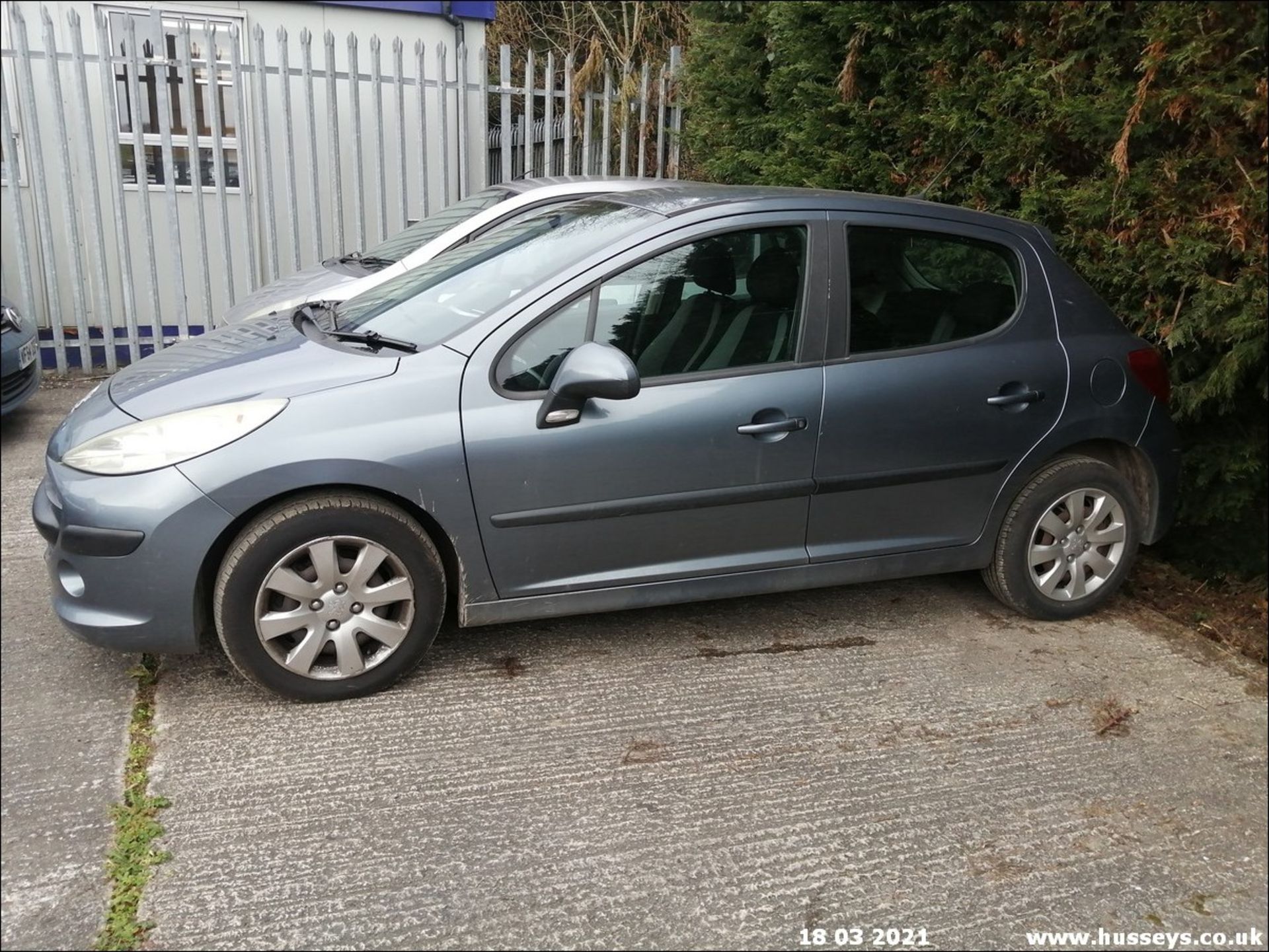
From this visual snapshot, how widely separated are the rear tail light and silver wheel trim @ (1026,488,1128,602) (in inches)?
18.2

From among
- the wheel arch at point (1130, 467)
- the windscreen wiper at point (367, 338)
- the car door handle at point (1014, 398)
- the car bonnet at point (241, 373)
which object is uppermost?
the windscreen wiper at point (367, 338)

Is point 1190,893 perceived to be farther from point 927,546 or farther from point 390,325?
point 390,325

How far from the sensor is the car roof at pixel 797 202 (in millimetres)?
3863

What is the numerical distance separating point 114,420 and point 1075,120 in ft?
13.1

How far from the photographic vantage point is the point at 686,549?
3.73 m

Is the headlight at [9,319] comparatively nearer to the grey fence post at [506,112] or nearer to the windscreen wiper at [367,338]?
the windscreen wiper at [367,338]

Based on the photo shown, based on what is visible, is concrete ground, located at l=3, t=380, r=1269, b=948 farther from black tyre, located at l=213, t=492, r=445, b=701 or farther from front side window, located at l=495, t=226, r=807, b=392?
front side window, located at l=495, t=226, r=807, b=392

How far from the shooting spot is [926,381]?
392 cm

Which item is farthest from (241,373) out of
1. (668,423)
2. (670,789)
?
(670,789)

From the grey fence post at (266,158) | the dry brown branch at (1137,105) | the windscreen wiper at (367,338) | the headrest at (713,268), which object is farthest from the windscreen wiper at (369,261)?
the dry brown branch at (1137,105)

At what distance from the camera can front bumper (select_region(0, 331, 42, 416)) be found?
20.5 feet

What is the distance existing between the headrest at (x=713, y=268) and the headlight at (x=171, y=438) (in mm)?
1427

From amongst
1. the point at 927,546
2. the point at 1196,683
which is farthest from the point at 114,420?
the point at 1196,683

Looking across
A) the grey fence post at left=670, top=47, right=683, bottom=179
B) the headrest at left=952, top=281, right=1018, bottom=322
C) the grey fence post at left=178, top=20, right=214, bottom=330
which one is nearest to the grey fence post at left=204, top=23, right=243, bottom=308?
the grey fence post at left=178, top=20, right=214, bottom=330
